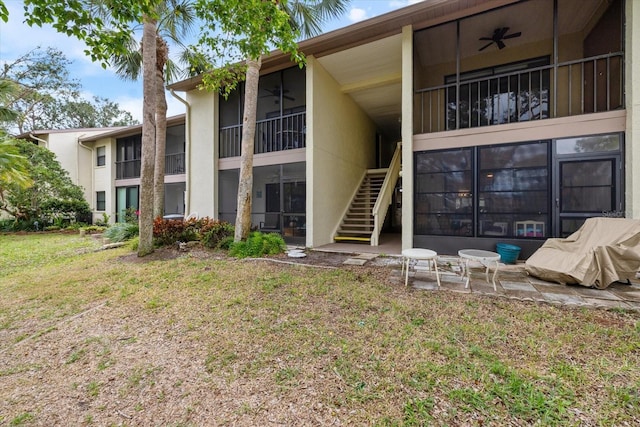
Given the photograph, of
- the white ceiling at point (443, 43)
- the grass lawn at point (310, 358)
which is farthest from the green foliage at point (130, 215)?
the white ceiling at point (443, 43)

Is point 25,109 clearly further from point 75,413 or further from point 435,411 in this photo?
point 435,411

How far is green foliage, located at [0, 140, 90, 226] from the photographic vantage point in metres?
12.3

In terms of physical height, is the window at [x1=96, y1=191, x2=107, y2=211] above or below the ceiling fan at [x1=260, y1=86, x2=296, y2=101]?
below

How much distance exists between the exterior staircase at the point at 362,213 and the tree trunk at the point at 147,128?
5328mm

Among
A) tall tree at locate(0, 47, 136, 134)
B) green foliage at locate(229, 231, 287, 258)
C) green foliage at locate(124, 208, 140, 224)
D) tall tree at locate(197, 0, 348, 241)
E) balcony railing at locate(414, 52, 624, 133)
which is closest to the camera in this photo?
tall tree at locate(197, 0, 348, 241)

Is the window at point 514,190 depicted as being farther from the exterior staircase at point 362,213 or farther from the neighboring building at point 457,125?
the exterior staircase at point 362,213

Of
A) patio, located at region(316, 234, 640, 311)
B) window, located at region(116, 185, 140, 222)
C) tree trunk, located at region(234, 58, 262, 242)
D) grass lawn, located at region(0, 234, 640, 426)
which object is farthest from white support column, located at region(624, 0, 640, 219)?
window, located at region(116, 185, 140, 222)

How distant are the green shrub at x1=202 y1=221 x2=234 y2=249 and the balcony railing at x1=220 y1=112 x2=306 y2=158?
2.90 meters

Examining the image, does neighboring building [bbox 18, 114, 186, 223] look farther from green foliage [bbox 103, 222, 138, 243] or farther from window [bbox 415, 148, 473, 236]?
window [bbox 415, 148, 473, 236]

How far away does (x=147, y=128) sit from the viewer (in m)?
6.57

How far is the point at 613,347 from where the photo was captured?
2.57 m

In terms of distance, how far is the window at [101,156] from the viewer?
15.5 metres

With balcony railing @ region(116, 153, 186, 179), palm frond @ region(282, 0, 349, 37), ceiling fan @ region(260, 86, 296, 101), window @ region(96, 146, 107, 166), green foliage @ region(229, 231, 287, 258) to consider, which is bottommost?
green foliage @ region(229, 231, 287, 258)

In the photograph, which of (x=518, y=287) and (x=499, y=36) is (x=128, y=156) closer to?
(x=499, y=36)
